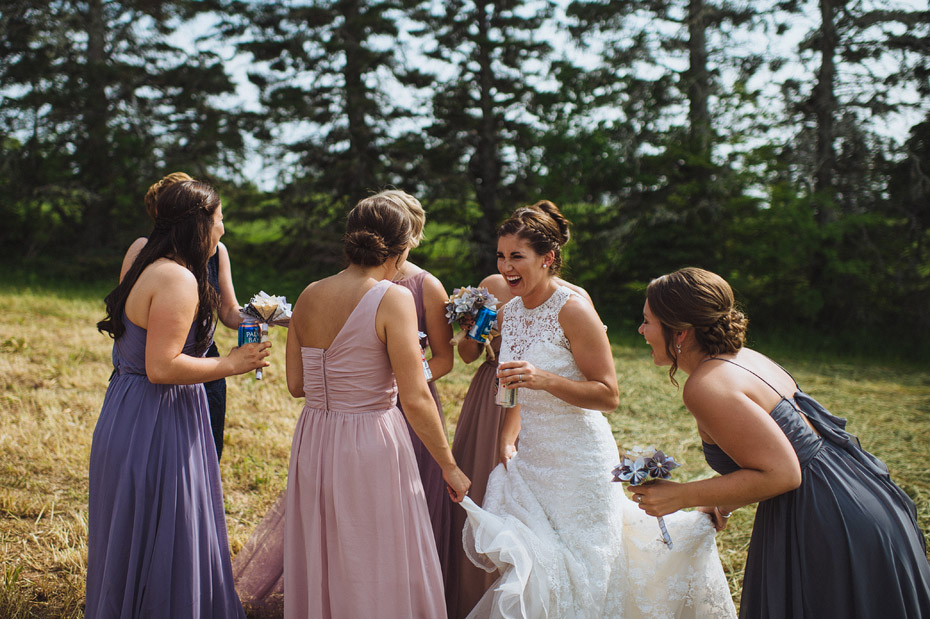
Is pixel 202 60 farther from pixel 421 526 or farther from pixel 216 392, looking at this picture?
pixel 421 526

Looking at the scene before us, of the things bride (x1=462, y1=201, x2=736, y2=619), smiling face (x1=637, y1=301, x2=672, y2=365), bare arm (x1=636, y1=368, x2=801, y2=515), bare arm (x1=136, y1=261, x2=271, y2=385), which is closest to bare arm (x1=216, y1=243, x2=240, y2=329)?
bare arm (x1=136, y1=261, x2=271, y2=385)

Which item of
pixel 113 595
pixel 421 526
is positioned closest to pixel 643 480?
pixel 421 526

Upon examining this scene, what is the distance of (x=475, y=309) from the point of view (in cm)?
329

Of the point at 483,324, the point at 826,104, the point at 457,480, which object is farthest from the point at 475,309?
the point at 826,104

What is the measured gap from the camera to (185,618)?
282 cm

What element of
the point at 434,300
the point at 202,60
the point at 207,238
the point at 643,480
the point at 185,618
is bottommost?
the point at 185,618

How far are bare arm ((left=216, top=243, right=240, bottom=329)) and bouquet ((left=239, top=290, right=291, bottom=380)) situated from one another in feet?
2.63

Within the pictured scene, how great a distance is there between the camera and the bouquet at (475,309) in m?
3.24

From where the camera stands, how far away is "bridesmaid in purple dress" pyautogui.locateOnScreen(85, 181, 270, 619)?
276 centimetres

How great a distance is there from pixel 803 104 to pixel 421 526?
1633 centimetres

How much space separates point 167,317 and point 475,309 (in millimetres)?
1421

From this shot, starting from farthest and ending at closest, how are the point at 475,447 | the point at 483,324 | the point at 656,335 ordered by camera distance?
the point at 475,447
the point at 483,324
the point at 656,335

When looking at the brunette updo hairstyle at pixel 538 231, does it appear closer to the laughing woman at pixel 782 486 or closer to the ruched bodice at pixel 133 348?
the laughing woman at pixel 782 486

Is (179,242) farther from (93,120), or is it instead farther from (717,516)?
(93,120)
